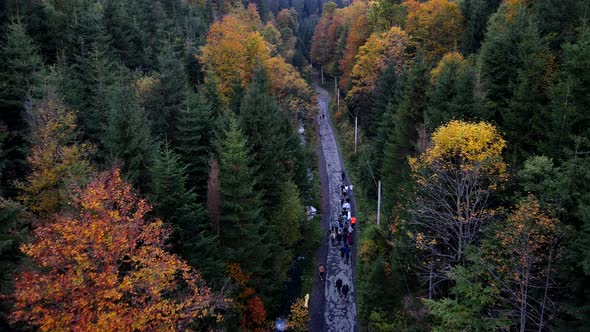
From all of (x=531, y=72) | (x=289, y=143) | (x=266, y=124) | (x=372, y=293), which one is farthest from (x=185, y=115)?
(x=531, y=72)

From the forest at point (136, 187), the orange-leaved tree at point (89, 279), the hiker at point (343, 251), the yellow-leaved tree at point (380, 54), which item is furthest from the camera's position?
the yellow-leaved tree at point (380, 54)

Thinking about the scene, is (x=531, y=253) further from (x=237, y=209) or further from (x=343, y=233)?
(x=343, y=233)

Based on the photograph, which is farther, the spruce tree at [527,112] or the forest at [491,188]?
the spruce tree at [527,112]

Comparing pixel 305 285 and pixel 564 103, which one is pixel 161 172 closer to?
pixel 305 285

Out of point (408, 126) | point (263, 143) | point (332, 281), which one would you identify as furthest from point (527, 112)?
point (332, 281)

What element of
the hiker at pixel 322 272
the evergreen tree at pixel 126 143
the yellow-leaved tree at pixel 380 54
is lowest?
the hiker at pixel 322 272

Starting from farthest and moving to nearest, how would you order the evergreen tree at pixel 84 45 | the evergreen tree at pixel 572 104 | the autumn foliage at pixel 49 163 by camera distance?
1. the evergreen tree at pixel 84 45
2. the autumn foliage at pixel 49 163
3. the evergreen tree at pixel 572 104

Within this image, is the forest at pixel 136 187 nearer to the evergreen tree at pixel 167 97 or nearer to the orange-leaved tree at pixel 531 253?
the evergreen tree at pixel 167 97

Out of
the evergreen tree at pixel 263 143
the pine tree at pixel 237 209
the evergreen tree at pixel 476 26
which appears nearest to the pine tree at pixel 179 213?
the pine tree at pixel 237 209
